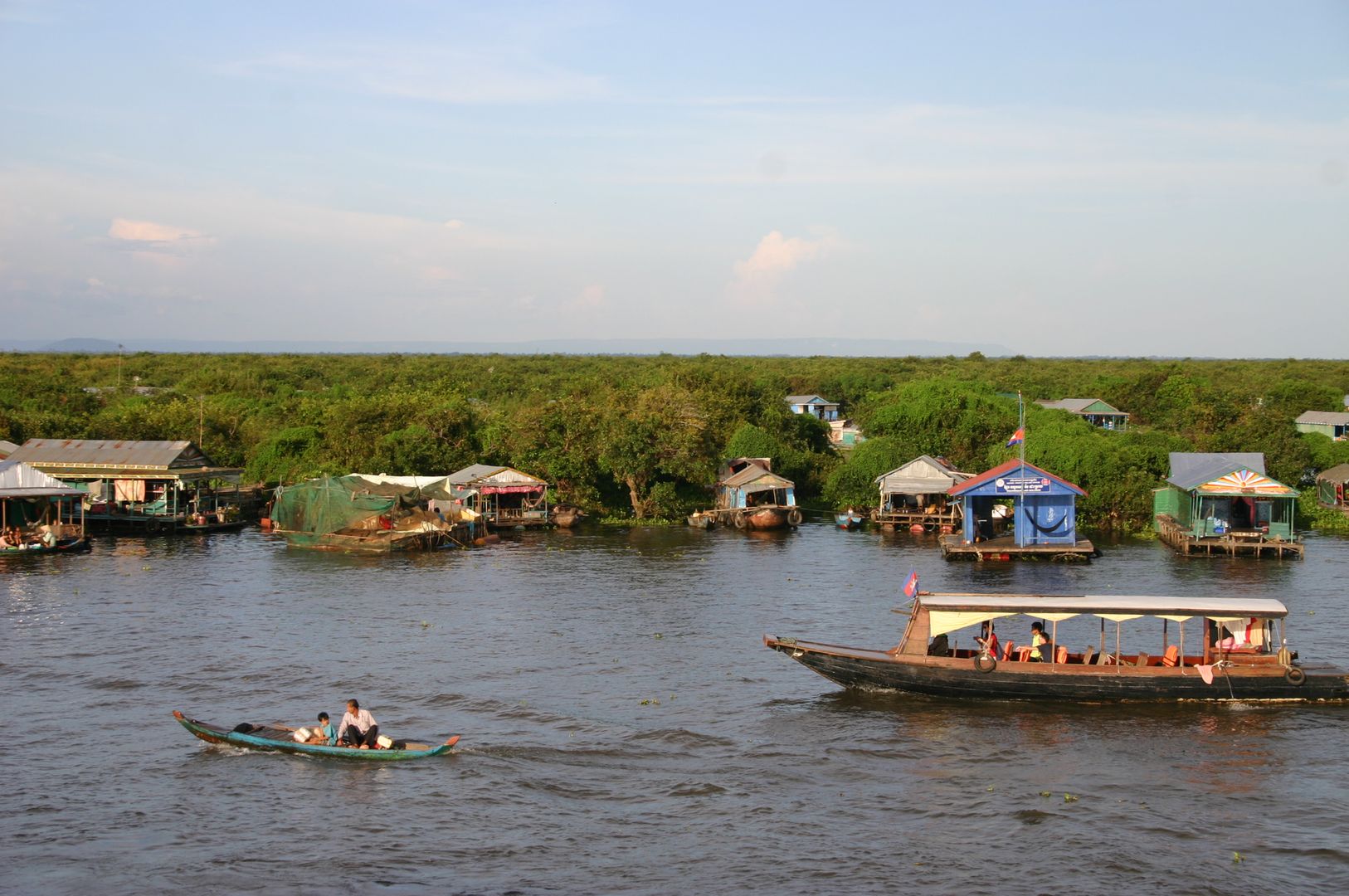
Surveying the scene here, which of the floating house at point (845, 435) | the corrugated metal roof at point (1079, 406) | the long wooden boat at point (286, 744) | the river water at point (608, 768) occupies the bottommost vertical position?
the river water at point (608, 768)

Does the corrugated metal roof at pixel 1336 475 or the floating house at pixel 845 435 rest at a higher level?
the floating house at pixel 845 435

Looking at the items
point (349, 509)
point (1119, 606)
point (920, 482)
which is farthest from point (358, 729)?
point (920, 482)

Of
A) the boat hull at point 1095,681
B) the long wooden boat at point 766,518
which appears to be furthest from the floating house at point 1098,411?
the boat hull at point 1095,681

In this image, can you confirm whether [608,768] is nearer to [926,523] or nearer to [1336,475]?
[926,523]

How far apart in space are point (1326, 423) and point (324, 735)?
65.9 m

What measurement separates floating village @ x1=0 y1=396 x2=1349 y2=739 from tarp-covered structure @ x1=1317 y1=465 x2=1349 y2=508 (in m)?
0.11

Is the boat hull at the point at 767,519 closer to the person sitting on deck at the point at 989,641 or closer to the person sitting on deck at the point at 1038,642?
the person sitting on deck at the point at 1038,642

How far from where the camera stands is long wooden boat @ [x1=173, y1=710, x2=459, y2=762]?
2033 cm

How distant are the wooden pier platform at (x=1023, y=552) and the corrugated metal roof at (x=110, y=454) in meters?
31.1

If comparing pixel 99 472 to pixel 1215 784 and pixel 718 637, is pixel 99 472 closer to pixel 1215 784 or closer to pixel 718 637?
pixel 718 637

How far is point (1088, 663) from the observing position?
23547 mm

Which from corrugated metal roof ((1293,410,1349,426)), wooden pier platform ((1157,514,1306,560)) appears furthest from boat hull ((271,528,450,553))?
corrugated metal roof ((1293,410,1349,426))

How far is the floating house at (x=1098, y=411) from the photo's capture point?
79875 millimetres

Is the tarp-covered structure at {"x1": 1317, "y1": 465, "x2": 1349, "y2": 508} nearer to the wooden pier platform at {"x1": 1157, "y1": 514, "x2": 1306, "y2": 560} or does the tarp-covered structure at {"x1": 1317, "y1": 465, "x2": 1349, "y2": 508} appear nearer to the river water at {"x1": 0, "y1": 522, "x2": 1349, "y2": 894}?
the wooden pier platform at {"x1": 1157, "y1": 514, "x2": 1306, "y2": 560}
